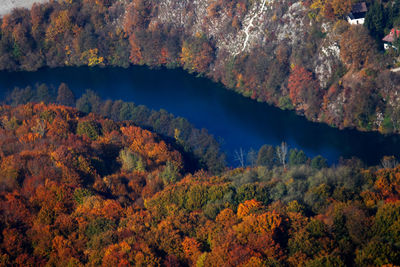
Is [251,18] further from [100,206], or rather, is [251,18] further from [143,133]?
[100,206]

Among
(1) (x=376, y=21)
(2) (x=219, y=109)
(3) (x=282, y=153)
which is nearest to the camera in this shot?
(3) (x=282, y=153)

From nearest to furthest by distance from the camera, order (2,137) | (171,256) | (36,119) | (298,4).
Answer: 1. (171,256)
2. (2,137)
3. (36,119)
4. (298,4)

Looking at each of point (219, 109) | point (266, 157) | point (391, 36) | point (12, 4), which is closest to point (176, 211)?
point (266, 157)

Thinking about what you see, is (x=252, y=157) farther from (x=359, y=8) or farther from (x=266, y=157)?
(x=359, y=8)

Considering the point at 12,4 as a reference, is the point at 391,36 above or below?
above

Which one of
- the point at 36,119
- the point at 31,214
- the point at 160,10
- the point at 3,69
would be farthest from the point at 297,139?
the point at 3,69
